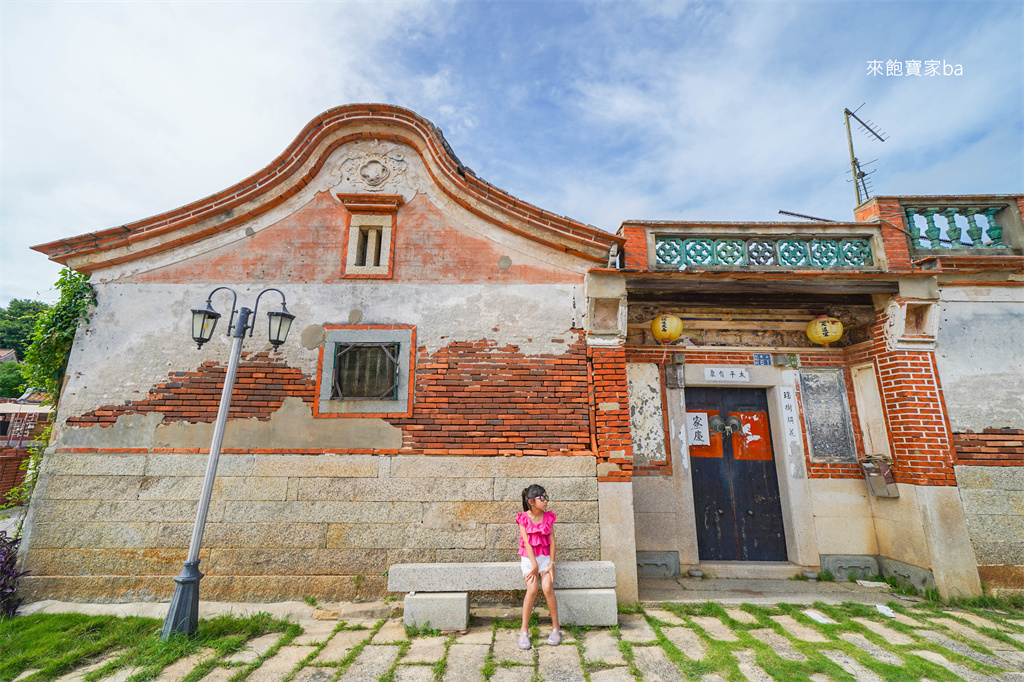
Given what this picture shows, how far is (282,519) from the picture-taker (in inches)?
203

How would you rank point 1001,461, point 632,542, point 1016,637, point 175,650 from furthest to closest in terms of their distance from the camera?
1. point 1001,461
2. point 632,542
3. point 1016,637
4. point 175,650

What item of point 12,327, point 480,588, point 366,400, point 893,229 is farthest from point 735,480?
point 12,327

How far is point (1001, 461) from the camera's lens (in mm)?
5504

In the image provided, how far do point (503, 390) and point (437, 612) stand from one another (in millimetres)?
2507

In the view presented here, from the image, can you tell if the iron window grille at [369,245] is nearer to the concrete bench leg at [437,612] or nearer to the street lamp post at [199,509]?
the street lamp post at [199,509]

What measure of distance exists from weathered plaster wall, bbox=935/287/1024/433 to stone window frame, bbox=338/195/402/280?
768cm

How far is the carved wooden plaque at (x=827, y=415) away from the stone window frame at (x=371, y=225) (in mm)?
6482

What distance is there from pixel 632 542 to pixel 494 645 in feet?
6.48

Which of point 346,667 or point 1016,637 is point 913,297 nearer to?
point 1016,637

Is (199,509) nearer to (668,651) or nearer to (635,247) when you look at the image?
(668,651)

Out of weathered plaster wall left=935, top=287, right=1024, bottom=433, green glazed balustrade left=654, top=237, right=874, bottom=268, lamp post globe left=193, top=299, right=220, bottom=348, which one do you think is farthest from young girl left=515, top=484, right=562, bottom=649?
weathered plaster wall left=935, top=287, right=1024, bottom=433

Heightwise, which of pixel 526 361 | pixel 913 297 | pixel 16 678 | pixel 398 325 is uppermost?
pixel 913 297

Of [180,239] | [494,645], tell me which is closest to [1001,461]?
[494,645]

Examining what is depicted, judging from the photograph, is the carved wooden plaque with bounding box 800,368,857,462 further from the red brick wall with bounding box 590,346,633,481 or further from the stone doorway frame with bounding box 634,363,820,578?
the red brick wall with bounding box 590,346,633,481
